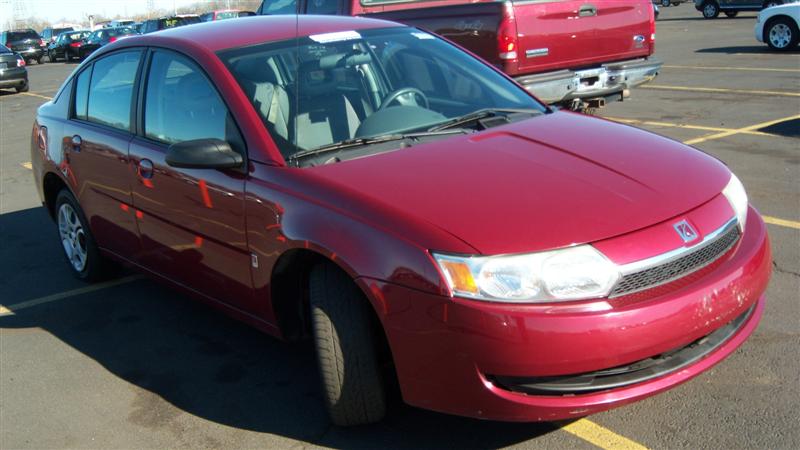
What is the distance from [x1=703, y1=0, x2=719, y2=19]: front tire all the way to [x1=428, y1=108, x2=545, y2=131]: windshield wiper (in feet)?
96.0

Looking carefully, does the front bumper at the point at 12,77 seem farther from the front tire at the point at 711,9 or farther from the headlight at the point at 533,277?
the front tire at the point at 711,9

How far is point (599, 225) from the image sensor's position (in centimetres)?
302

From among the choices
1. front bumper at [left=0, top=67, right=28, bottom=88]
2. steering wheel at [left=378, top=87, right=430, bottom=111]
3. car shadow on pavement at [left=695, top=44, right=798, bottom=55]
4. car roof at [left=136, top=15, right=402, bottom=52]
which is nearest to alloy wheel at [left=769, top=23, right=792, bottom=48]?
car shadow on pavement at [left=695, top=44, right=798, bottom=55]

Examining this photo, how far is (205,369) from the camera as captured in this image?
14.1ft

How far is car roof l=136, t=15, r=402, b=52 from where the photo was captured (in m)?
4.34

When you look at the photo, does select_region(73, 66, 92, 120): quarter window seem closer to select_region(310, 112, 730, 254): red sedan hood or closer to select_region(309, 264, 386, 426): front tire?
select_region(310, 112, 730, 254): red sedan hood

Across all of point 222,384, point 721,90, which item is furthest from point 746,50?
point 222,384

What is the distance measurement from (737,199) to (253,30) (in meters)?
2.63

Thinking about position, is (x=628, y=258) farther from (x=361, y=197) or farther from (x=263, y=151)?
(x=263, y=151)

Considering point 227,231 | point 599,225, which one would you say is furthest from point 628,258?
point 227,231

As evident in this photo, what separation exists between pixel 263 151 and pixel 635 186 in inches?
64.3

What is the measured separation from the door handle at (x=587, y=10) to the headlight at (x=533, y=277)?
6.40 metres

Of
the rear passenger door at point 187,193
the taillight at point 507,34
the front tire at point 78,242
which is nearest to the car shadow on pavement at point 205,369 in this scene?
the front tire at point 78,242

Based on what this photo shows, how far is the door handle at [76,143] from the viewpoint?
17.1ft
